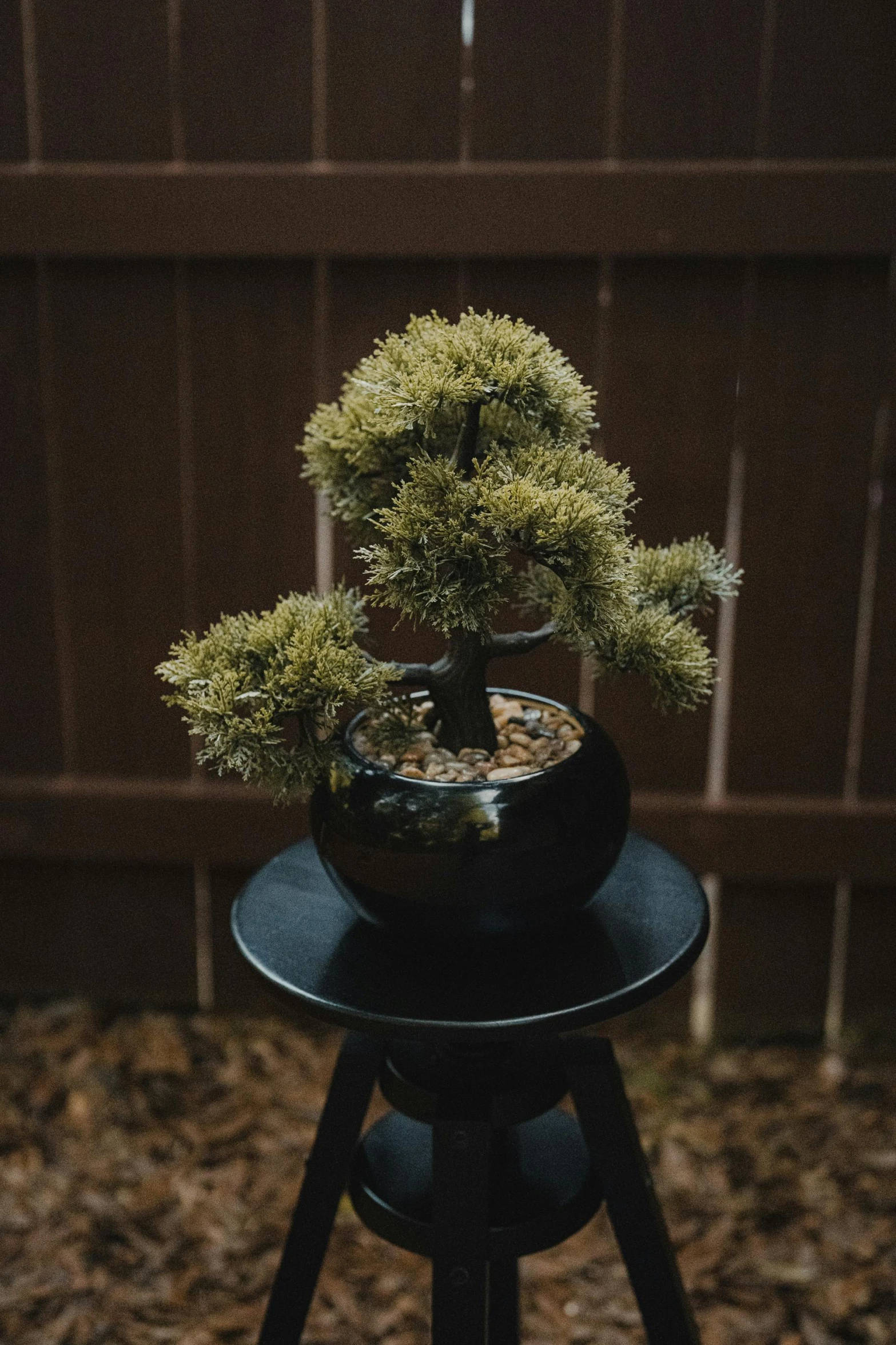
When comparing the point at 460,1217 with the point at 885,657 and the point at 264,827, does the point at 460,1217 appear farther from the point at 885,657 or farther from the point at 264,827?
the point at 885,657

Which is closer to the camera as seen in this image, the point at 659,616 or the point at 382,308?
the point at 659,616

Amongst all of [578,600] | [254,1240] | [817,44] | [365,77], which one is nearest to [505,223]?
[365,77]

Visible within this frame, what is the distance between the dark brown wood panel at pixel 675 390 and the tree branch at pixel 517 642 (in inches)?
29.0

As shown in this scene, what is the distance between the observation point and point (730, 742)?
1879mm

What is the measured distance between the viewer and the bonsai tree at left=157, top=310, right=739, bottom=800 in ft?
3.12

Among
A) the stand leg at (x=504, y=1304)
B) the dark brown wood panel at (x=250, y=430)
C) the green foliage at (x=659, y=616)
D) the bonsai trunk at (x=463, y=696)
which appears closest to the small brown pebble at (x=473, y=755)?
the bonsai trunk at (x=463, y=696)

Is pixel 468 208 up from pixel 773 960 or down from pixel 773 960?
up

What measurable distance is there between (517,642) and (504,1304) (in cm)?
72

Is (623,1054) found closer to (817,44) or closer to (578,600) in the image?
(578,600)

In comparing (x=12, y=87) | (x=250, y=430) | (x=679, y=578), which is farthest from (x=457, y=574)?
(x=12, y=87)

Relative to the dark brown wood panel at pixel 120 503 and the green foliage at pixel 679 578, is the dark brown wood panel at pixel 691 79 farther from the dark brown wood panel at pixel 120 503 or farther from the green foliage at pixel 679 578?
the green foliage at pixel 679 578

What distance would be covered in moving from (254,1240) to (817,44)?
1665mm

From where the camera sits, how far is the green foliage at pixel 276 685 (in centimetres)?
95

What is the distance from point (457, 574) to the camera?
966 millimetres
